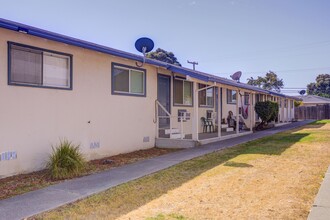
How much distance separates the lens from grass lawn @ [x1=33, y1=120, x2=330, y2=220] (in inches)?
185

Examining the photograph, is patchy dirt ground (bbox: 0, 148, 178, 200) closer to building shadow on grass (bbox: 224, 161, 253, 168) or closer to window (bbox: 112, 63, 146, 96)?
window (bbox: 112, 63, 146, 96)

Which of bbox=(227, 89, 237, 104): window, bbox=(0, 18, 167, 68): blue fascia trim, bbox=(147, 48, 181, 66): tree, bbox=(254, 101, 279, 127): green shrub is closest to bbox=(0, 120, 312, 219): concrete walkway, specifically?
bbox=(0, 18, 167, 68): blue fascia trim

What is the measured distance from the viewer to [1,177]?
6969 millimetres

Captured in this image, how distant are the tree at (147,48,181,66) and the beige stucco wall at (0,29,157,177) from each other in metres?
32.0

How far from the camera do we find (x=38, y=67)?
7.88 meters

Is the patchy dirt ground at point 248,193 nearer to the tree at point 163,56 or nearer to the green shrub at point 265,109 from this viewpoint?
the green shrub at point 265,109

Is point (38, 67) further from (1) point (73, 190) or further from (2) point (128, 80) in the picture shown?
(2) point (128, 80)

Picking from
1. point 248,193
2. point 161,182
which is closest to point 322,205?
point 248,193

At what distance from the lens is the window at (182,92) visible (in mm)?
14250

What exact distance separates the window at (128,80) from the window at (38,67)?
2.02 meters

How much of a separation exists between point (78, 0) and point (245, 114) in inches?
542

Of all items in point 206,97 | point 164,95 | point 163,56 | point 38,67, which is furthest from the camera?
point 163,56

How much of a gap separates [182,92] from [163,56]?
3032 cm

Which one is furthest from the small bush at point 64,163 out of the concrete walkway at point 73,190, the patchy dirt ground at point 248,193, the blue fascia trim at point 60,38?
the patchy dirt ground at point 248,193
